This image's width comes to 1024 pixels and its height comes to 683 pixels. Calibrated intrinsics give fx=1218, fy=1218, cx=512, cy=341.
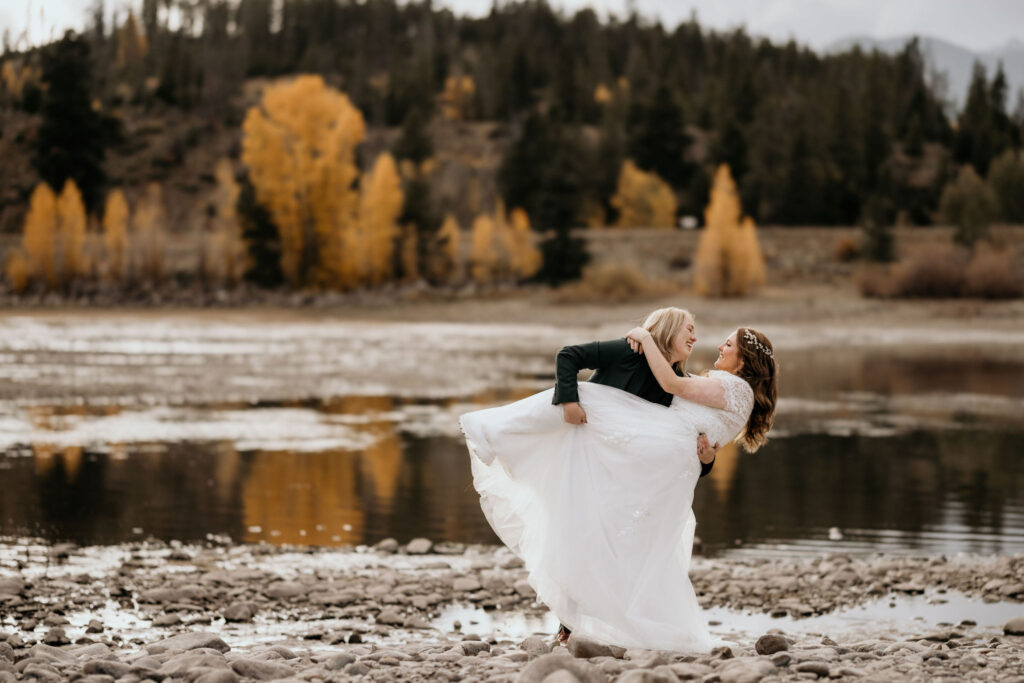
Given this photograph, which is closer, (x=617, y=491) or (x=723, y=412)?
(x=617, y=491)

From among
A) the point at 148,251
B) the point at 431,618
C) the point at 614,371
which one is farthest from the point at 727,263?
the point at 614,371

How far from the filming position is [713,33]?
16212cm

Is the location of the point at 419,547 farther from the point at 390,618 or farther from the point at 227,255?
the point at 227,255

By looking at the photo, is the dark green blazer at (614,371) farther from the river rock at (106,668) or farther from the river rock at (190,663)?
the river rock at (106,668)

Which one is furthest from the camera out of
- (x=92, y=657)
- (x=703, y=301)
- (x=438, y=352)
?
(x=703, y=301)

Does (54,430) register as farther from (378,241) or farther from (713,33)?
(713,33)

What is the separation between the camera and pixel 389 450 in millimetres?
16594

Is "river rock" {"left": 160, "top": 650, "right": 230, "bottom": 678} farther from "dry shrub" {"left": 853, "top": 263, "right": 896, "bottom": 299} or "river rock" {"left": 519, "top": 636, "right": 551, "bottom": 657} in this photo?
"dry shrub" {"left": 853, "top": 263, "right": 896, "bottom": 299}

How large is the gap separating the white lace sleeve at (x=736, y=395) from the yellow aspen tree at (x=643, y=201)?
2799 inches

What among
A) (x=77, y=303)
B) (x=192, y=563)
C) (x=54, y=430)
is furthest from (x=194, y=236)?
(x=192, y=563)

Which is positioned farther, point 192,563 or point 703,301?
point 703,301

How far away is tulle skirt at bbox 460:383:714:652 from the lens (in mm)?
6363

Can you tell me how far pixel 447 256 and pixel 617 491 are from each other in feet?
174

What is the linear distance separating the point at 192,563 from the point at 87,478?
183 inches
